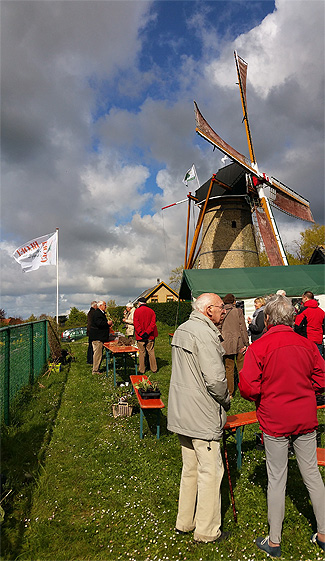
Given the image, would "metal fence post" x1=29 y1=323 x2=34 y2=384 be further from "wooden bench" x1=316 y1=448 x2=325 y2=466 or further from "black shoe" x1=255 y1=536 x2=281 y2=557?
"wooden bench" x1=316 y1=448 x2=325 y2=466

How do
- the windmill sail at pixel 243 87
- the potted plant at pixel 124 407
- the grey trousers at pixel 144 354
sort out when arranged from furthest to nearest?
the windmill sail at pixel 243 87 → the grey trousers at pixel 144 354 → the potted plant at pixel 124 407

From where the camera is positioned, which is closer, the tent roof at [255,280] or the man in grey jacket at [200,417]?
the man in grey jacket at [200,417]

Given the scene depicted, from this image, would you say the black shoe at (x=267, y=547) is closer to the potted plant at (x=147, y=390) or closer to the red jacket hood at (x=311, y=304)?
the potted plant at (x=147, y=390)

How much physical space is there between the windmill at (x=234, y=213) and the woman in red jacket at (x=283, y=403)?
20689mm

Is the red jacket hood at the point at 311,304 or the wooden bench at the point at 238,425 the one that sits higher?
the red jacket hood at the point at 311,304

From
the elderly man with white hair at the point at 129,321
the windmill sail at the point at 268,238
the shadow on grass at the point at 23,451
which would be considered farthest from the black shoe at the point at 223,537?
the windmill sail at the point at 268,238

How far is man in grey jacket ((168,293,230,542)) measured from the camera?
9.78 ft

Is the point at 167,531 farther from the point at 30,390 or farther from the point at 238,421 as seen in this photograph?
the point at 30,390

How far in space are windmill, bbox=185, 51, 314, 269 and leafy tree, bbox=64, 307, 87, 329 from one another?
25.0 meters

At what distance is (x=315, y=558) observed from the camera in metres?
2.95

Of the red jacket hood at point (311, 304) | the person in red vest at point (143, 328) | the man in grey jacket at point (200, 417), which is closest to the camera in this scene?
the man in grey jacket at point (200, 417)

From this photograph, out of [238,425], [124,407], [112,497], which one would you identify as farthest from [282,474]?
[124,407]

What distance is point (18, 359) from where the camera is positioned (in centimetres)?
724

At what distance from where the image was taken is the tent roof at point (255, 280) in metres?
13.4
